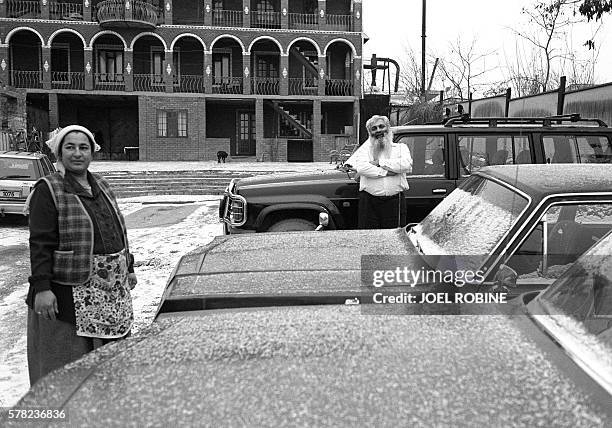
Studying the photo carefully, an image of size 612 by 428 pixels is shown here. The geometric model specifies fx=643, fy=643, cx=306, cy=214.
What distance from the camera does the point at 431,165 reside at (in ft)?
23.8

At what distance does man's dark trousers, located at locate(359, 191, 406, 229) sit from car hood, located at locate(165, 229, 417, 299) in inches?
81.1

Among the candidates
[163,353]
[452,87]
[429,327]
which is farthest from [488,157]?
[452,87]

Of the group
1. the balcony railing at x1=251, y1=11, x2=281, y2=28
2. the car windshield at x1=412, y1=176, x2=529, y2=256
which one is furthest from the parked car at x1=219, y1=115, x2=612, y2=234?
the balcony railing at x1=251, y1=11, x2=281, y2=28

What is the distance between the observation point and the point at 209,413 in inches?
62.1

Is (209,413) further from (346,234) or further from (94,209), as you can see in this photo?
(346,234)

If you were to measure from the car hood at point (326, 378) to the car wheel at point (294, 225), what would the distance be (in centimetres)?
486

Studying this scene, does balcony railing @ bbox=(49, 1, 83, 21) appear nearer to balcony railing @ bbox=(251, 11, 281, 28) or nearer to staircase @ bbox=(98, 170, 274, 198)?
balcony railing @ bbox=(251, 11, 281, 28)

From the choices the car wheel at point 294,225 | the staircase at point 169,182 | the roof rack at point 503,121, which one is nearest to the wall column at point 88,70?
the staircase at point 169,182

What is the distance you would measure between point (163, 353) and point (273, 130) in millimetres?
33661

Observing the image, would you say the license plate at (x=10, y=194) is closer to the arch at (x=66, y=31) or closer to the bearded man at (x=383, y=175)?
the bearded man at (x=383, y=175)

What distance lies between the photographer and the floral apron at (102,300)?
11.6 ft

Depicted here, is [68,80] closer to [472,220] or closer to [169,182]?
[169,182]

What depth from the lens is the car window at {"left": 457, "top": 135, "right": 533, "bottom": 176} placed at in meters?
7.13

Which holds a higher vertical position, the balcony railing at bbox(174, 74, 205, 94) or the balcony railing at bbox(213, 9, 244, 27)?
the balcony railing at bbox(213, 9, 244, 27)
